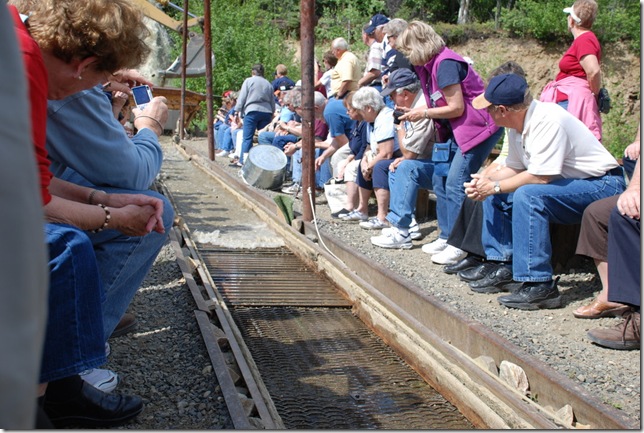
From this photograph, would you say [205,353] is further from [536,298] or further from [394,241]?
[394,241]

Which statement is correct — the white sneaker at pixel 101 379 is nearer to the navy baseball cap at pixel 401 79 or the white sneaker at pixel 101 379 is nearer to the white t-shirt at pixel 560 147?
the white t-shirt at pixel 560 147

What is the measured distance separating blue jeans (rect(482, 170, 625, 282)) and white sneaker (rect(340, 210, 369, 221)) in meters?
→ 3.06

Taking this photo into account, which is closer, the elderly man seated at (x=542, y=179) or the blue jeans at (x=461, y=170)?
the elderly man seated at (x=542, y=179)

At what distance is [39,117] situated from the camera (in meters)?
1.84

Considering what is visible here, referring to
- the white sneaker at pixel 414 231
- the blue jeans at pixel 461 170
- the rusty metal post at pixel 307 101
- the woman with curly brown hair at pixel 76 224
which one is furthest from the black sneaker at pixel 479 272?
the woman with curly brown hair at pixel 76 224

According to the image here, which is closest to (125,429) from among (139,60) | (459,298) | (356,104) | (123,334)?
(123,334)

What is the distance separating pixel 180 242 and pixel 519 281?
10.2 ft

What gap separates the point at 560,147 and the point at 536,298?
0.96 metres

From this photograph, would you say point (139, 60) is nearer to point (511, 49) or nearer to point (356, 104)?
point (356, 104)

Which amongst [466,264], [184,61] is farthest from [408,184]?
[184,61]

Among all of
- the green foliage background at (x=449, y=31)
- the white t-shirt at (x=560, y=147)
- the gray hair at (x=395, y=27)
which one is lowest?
the white t-shirt at (x=560, y=147)

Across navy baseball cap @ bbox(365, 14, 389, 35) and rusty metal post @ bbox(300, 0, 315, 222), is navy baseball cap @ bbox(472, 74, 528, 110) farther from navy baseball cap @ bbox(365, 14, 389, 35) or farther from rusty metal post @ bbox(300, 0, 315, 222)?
navy baseball cap @ bbox(365, 14, 389, 35)

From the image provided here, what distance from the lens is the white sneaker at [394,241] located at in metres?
6.66

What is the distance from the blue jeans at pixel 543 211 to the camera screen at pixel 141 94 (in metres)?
2.42
